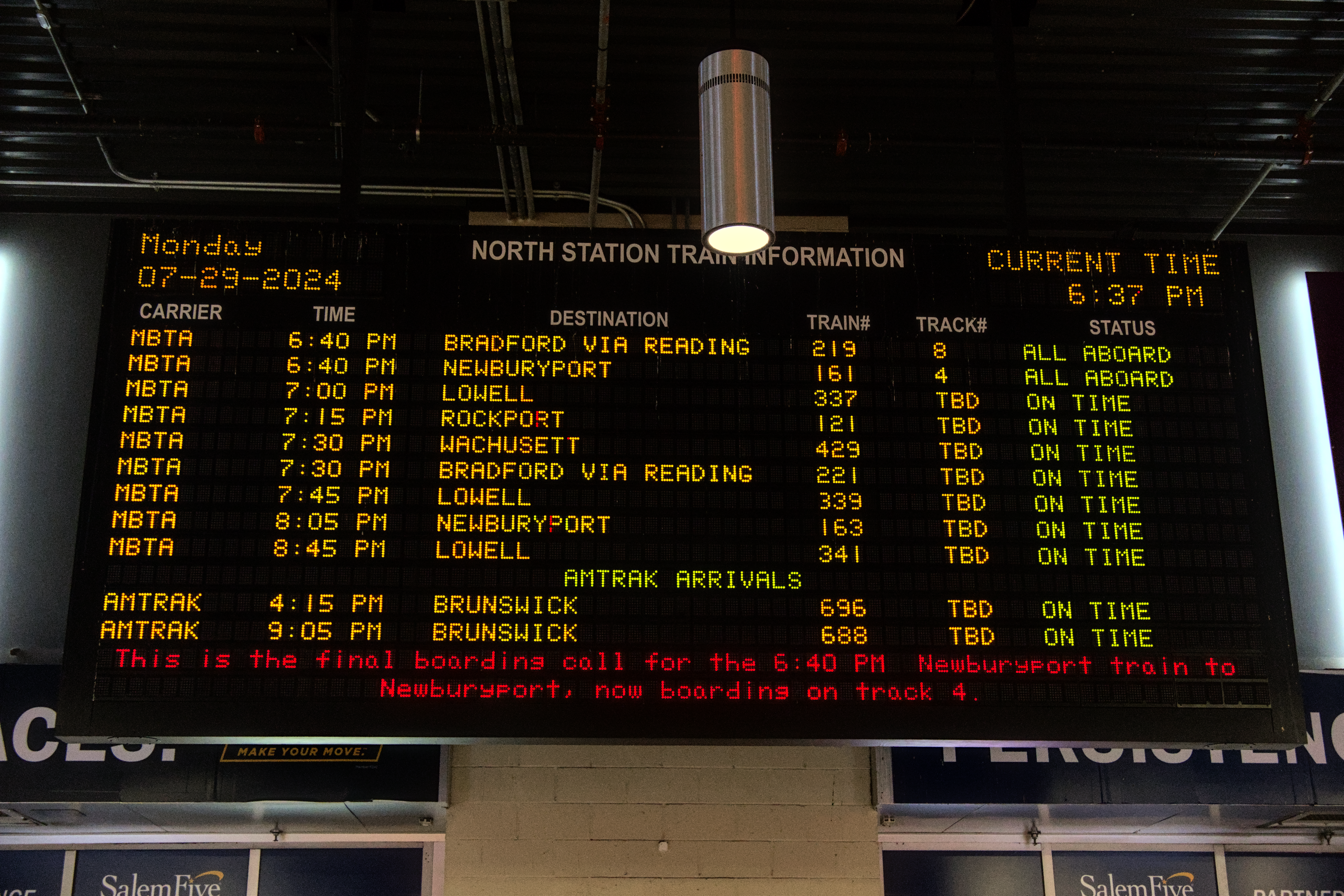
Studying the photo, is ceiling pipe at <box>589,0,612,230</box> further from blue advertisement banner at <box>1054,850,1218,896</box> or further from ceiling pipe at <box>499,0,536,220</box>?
blue advertisement banner at <box>1054,850,1218,896</box>

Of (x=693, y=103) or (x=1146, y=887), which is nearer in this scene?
(x=693, y=103)

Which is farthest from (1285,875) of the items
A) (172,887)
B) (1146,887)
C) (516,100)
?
(172,887)

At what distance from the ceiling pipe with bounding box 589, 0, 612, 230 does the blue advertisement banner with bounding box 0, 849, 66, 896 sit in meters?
5.12

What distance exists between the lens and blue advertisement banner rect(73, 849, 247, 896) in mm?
7328

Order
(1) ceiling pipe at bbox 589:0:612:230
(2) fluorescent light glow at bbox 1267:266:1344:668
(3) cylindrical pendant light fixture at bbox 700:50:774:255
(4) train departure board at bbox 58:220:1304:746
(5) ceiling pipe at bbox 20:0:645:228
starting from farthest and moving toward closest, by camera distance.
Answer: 1. (2) fluorescent light glow at bbox 1267:266:1344:668
2. (5) ceiling pipe at bbox 20:0:645:228
3. (1) ceiling pipe at bbox 589:0:612:230
4. (4) train departure board at bbox 58:220:1304:746
5. (3) cylindrical pendant light fixture at bbox 700:50:774:255

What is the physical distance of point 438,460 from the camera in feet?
16.2

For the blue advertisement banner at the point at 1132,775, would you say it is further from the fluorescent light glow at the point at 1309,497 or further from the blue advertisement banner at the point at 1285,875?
the blue advertisement banner at the point at 1285,875

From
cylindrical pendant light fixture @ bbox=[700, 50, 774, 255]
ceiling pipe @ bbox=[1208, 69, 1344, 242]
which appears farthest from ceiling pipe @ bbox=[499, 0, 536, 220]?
ceiling pipe @ bbox=[1208, 69, 1344, 242]

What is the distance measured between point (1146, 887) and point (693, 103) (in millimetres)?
5531

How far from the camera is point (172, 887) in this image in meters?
7.34

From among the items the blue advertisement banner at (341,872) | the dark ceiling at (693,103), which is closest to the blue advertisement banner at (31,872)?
the blue advertisement banner at (341,872)

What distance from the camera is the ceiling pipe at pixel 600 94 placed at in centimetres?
541

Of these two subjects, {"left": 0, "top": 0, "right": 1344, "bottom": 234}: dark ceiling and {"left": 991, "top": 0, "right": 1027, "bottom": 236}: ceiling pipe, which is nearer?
{"left": 991, "top": 0, "right": 1027, "bottom": 236}: ceiling pipe

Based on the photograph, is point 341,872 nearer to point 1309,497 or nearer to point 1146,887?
point 1146,887
